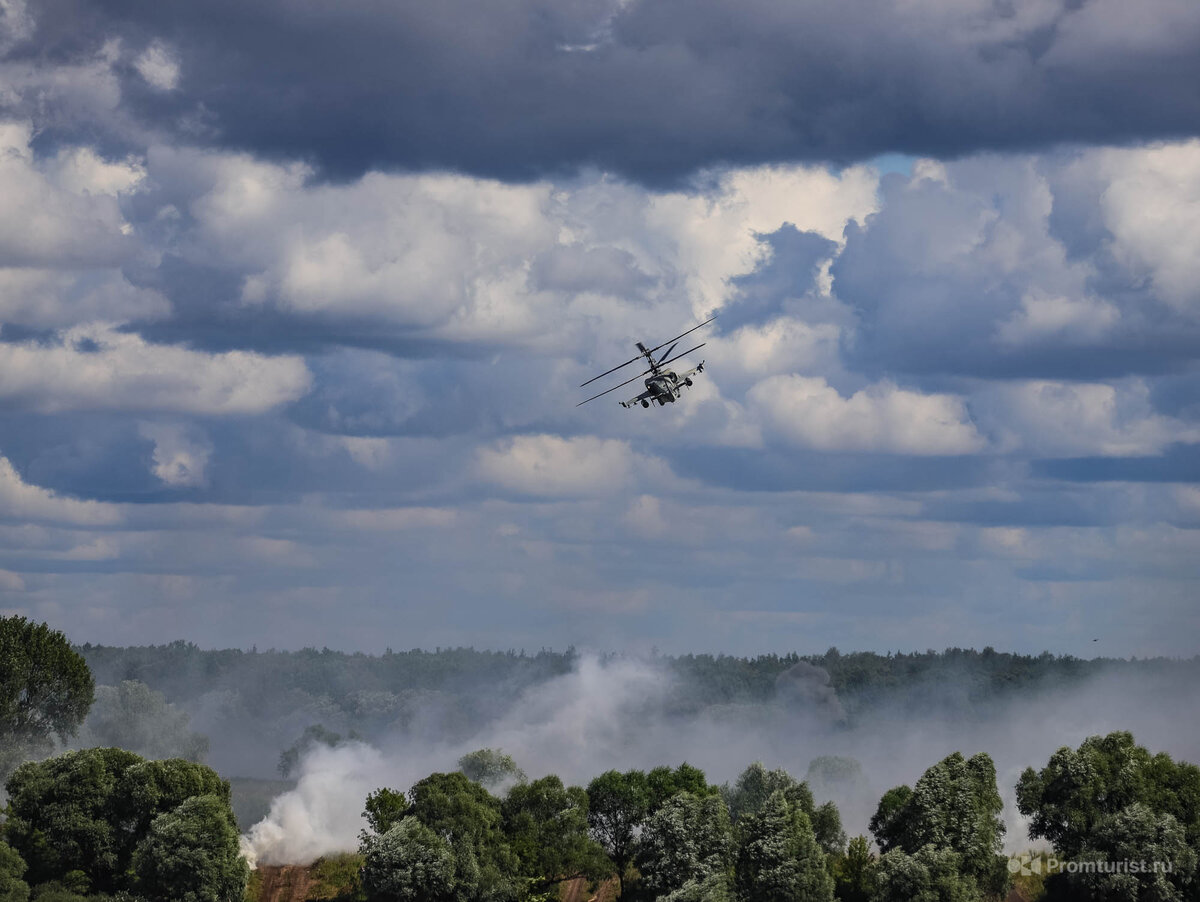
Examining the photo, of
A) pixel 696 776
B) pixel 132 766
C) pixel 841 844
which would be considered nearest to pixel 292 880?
pixel 132 766

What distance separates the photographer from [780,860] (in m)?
140

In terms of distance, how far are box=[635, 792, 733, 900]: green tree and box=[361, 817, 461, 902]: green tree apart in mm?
19984

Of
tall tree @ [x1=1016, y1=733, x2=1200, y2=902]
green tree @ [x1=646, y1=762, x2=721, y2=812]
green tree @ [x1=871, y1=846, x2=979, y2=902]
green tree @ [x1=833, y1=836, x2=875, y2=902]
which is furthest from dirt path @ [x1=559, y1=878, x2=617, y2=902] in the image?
tall tree @ [x1=1016, y1=733, x2=1200, y2=902]

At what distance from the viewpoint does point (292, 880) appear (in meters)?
188

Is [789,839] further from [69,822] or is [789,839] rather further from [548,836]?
[69,822]

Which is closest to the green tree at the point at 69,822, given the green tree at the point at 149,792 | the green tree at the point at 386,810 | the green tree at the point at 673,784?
the green tree at the point at 149,792

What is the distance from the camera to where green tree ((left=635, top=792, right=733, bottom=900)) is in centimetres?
14625

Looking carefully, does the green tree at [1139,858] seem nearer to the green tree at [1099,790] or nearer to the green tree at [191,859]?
the green tree at [1099,790]

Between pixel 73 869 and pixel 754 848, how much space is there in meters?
68.6

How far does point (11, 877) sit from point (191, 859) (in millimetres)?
16723

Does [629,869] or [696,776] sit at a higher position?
[696,776]

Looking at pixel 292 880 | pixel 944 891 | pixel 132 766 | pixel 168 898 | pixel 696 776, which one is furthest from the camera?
pixel 292 880

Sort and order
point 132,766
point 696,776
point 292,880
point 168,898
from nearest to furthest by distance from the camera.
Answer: point 168,898 → point 132,766 → point 696,776 → point 292,880

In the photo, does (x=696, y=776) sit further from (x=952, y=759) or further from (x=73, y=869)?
(x=73, y=869)
